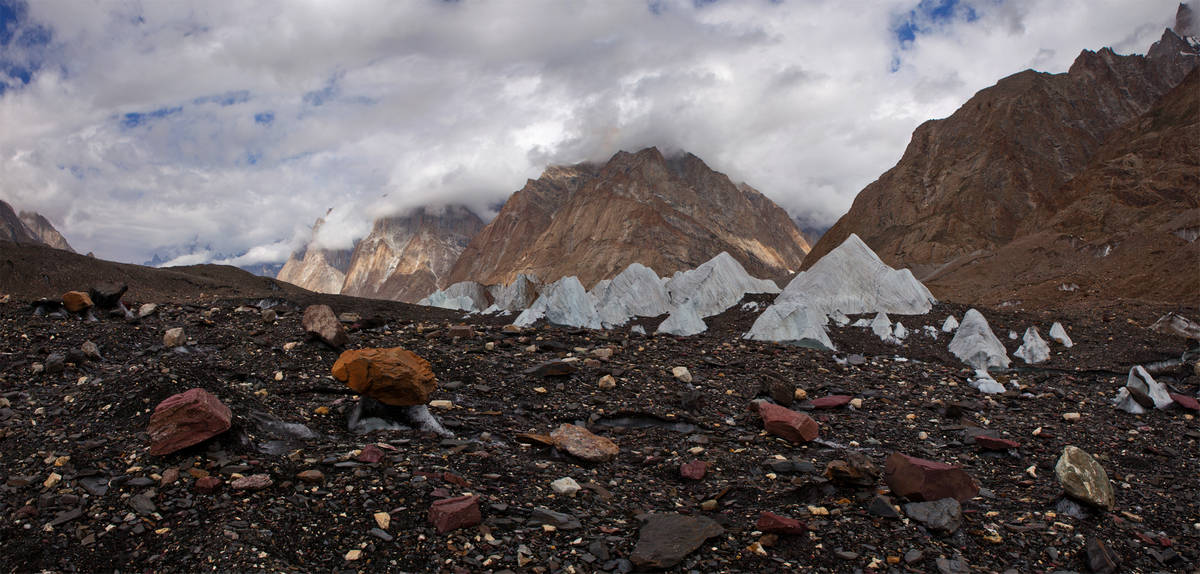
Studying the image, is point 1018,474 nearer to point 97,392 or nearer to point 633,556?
point 633,556

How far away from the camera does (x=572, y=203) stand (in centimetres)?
15775

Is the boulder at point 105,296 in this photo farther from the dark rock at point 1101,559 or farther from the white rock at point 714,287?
the white rock at point 714,287

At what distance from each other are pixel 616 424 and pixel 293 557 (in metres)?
3.21

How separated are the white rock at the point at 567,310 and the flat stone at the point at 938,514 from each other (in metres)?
20.3

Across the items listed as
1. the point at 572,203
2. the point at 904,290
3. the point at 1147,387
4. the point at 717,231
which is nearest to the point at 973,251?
the point at 904,290

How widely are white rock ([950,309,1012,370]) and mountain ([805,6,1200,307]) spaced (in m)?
55.6

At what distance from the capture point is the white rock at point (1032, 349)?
1404 centimetres

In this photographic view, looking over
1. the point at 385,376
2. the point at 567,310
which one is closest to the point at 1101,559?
the point at 385,376

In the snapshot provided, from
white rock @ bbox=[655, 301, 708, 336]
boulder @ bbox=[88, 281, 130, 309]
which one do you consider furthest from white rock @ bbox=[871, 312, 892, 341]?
boulder @ bbox=[88, 281, 130, 309]

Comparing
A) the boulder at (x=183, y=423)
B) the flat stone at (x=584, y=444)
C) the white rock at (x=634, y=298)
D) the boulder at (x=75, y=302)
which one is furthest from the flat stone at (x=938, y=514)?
the white rock at (x=634, y=298)

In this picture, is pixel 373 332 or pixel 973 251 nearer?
pixel 373 332

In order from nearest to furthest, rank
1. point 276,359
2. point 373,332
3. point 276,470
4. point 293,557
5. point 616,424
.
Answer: point 293,557
point 276,470
point 616,424
point 276,359
point 373,332

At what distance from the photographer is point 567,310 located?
24.9 m

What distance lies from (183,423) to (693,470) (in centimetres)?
356
